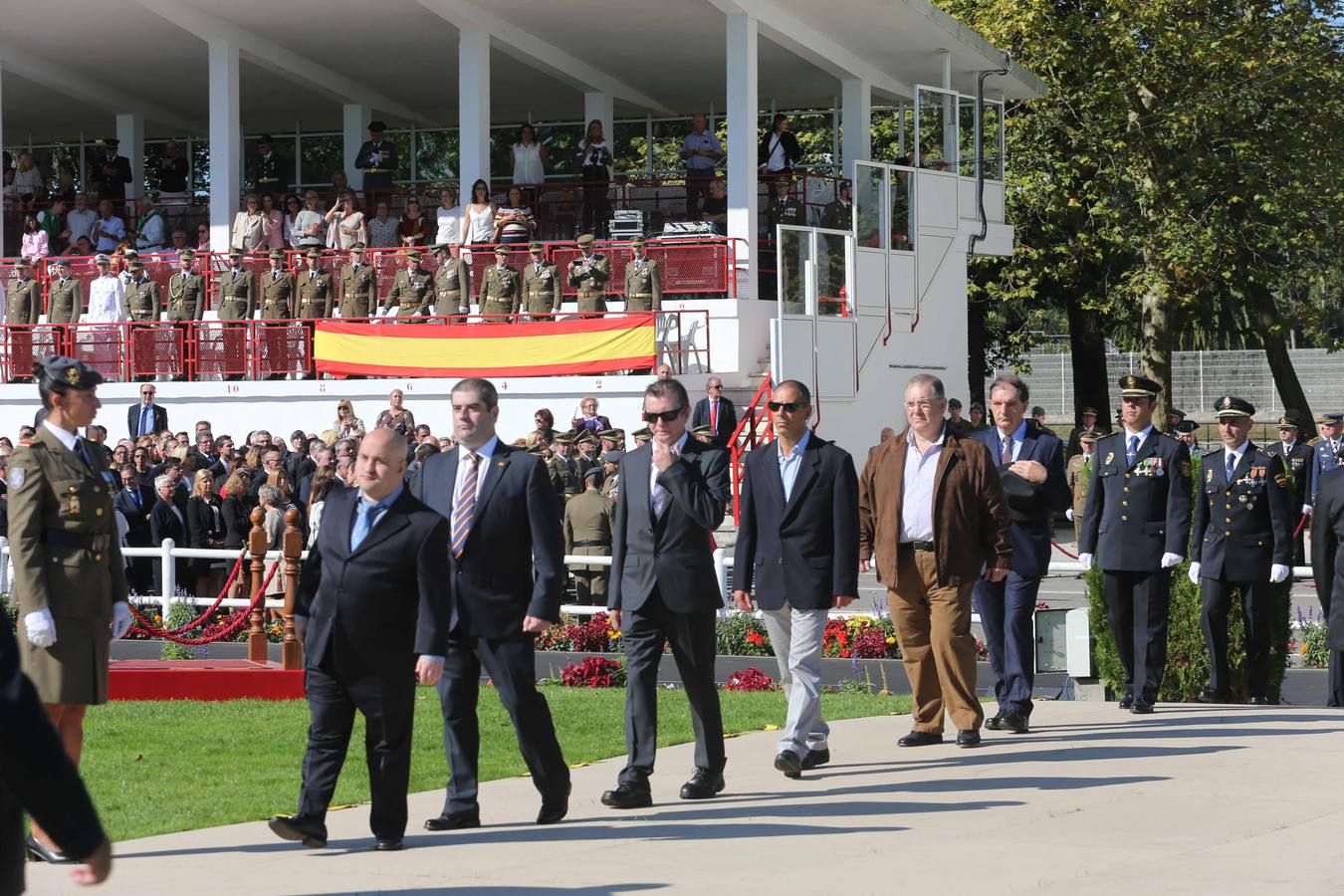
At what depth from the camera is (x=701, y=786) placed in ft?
30.9

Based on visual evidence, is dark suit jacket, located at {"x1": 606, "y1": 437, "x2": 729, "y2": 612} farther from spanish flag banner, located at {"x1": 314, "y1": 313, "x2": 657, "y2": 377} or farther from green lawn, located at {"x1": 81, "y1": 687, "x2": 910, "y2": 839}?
spanish flag banner, located at {"x1": 314, "y1": 313, "x2": 657, "y2": 377}

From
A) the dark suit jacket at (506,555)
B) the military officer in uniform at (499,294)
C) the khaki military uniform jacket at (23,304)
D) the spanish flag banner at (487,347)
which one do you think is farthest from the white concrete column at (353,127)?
the dark suit jacket at (506,555)

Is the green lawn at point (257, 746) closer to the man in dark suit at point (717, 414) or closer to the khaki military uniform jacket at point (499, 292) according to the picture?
the man in dark suit at point (717, 414)

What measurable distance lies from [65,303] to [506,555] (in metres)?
24.9

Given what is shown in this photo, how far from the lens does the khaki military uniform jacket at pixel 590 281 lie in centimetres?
2811

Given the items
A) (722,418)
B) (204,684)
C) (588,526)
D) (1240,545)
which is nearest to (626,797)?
(1240,545)

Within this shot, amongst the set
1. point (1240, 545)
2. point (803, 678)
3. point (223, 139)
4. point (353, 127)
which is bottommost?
point (803, 678)

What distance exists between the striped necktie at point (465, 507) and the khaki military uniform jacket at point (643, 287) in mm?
19143

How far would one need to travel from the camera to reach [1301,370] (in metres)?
70.2

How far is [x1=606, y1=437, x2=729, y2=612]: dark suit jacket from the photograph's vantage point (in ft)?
30.6

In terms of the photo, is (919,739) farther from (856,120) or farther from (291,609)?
(856,120)

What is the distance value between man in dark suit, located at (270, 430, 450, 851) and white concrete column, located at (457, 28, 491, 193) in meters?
24.6

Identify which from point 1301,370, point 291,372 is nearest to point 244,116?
point 291,372

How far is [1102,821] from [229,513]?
46.7ft
